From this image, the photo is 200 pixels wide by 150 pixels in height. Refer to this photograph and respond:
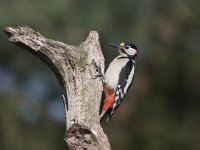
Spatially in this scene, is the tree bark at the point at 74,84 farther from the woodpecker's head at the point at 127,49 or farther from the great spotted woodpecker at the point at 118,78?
the woodpecker's head at the point at 127,49

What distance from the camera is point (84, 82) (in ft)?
30.4

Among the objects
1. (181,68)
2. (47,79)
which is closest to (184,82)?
(181,68)

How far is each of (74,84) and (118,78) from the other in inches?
76.3

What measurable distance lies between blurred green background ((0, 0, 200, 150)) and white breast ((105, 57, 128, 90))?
355 inches

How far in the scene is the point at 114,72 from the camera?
11.0 meters

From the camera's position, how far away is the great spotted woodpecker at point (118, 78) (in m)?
10.7

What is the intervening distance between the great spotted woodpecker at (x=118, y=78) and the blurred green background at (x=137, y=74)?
870 centimetres

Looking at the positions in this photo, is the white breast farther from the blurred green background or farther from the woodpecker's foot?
the blurred green background

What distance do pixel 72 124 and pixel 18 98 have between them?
12862 millimetres

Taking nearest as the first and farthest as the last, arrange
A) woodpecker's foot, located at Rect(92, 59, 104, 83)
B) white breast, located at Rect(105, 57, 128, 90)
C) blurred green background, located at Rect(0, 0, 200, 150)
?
woodpecker's foot, located at Rect(92, 59, 104, 83) < white breast, located at Rect(105, 57, 128, 90) < blurred green background, located at Rect(0, 0, 200, 150)

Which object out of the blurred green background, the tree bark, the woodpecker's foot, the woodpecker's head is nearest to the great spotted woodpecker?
the woodpecker's head

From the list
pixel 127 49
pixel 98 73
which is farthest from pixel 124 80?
pixel 98 73

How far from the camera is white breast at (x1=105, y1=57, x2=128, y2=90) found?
35.0ft

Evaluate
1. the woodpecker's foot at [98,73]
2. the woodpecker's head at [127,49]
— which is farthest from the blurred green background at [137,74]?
the woodpecker's foot at [98,73]
